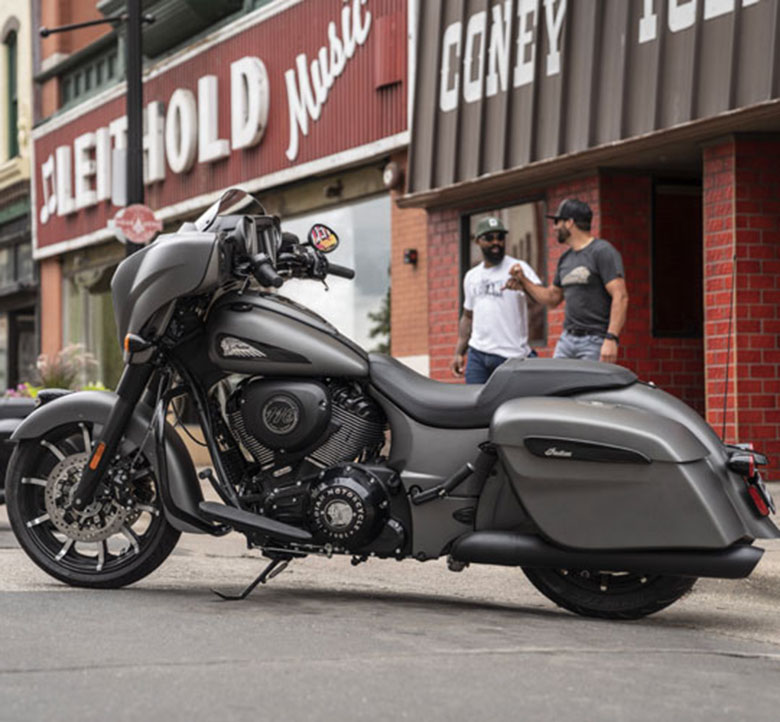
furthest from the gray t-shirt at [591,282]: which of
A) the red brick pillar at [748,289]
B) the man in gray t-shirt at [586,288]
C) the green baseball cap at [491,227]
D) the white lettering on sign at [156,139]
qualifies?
the white lettering on sign at [156,139]

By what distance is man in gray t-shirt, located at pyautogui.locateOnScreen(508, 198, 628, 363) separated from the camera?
29.2 feet

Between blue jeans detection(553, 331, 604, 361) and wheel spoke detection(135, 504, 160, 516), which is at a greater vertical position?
blue jeans detection(553, 331, 604, 361)

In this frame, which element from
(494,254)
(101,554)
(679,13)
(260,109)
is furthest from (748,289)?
(260,109)

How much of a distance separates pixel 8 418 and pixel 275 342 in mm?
3886

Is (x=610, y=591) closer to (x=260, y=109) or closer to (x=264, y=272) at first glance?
(x=264, y=272)

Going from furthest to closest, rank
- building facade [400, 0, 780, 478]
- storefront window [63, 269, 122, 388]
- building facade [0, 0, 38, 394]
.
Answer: building facade [0, 0, 38, 394]
storefront window [63, 269, 122, 388]
building facade [400, 0, 780, 478]

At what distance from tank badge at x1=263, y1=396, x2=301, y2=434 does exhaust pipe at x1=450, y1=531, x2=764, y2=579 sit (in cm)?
78

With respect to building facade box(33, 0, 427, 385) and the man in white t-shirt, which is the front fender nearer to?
the man in white t-shirt

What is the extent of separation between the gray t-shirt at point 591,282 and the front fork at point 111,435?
11.3ft

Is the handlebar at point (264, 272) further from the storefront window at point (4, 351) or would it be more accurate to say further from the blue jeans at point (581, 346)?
the storefront window at point (4, 351)

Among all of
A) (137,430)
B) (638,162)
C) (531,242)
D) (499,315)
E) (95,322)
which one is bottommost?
(137,430)

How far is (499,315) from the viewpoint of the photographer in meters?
10.1

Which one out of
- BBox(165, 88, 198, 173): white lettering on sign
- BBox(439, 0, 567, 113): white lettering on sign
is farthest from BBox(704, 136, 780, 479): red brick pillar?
BBox(165, 88, 198, 173): white lettering on sign

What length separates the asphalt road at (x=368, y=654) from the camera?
4133mm
